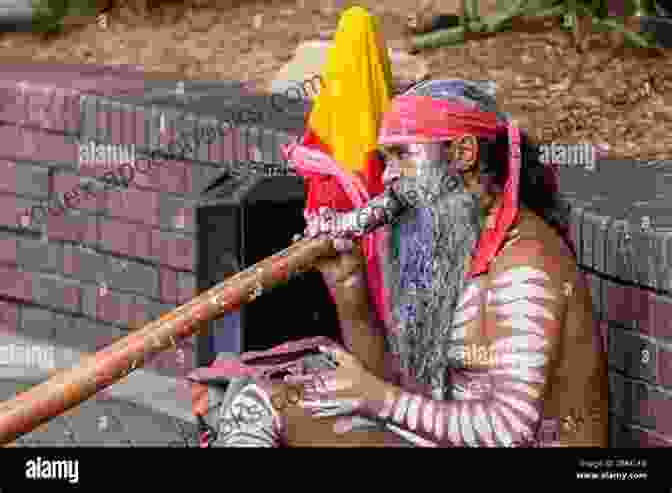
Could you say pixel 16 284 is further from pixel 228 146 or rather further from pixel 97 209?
pixel 228 146

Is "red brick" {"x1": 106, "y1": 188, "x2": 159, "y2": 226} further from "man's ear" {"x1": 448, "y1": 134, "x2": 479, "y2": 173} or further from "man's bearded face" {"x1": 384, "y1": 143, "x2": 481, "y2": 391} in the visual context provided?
"man's ear" {"x1": 448, "y1": 134, "x2": 479, "y2": 173}

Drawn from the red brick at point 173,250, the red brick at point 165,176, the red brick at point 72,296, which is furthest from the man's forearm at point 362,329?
the red brick at point 72,296

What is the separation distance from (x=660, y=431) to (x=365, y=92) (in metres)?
1.21

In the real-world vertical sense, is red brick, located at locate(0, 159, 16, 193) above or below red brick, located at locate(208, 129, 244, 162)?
below

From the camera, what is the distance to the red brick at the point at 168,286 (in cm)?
819

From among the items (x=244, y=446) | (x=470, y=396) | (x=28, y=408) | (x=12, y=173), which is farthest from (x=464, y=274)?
(x=12, y=173)

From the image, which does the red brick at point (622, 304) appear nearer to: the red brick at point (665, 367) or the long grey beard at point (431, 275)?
the red brick at point (665, 367)

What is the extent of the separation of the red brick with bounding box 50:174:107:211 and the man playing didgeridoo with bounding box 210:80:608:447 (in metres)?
3.31

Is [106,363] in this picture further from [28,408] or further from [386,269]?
[386,269]

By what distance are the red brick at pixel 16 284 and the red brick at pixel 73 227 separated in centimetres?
25

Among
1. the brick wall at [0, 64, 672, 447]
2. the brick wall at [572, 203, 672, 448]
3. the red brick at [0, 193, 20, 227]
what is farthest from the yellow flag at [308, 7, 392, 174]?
the red brick at [0, 193, 20, 227]

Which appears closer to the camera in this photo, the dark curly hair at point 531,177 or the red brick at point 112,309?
the dark curly hair at point 531,177

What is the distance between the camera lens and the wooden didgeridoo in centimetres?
532
